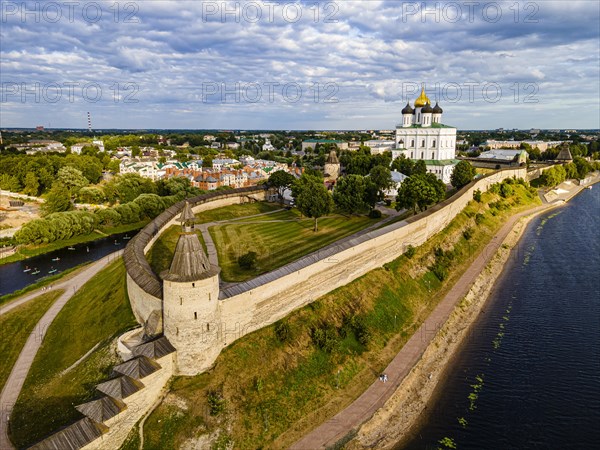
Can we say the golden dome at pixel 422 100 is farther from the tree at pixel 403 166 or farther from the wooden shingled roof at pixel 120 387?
the wooden shingled roof at pixel 120 387

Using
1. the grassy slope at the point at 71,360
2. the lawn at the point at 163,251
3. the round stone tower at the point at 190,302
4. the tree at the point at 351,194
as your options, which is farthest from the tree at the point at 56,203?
the round stone tower at the point at 190,302

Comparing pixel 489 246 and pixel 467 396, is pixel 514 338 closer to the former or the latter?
pixel 467 396

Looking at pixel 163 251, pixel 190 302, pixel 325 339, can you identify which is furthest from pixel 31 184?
pixel 325 339

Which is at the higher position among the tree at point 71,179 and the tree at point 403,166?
the tree at point 403,166

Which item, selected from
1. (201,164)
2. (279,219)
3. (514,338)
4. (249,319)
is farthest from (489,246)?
(201,164)

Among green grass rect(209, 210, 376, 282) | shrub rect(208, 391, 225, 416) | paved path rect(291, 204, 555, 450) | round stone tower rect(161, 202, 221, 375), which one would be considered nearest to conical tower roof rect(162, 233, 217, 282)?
round stone tower rect(161, 202, 221, 375)

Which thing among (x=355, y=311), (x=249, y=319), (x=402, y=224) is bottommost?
(x=355, y=311)

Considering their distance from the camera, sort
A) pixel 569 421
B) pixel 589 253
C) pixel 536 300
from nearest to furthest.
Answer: pixel 569 421 < pixel 536 300 < pixel 589 253
